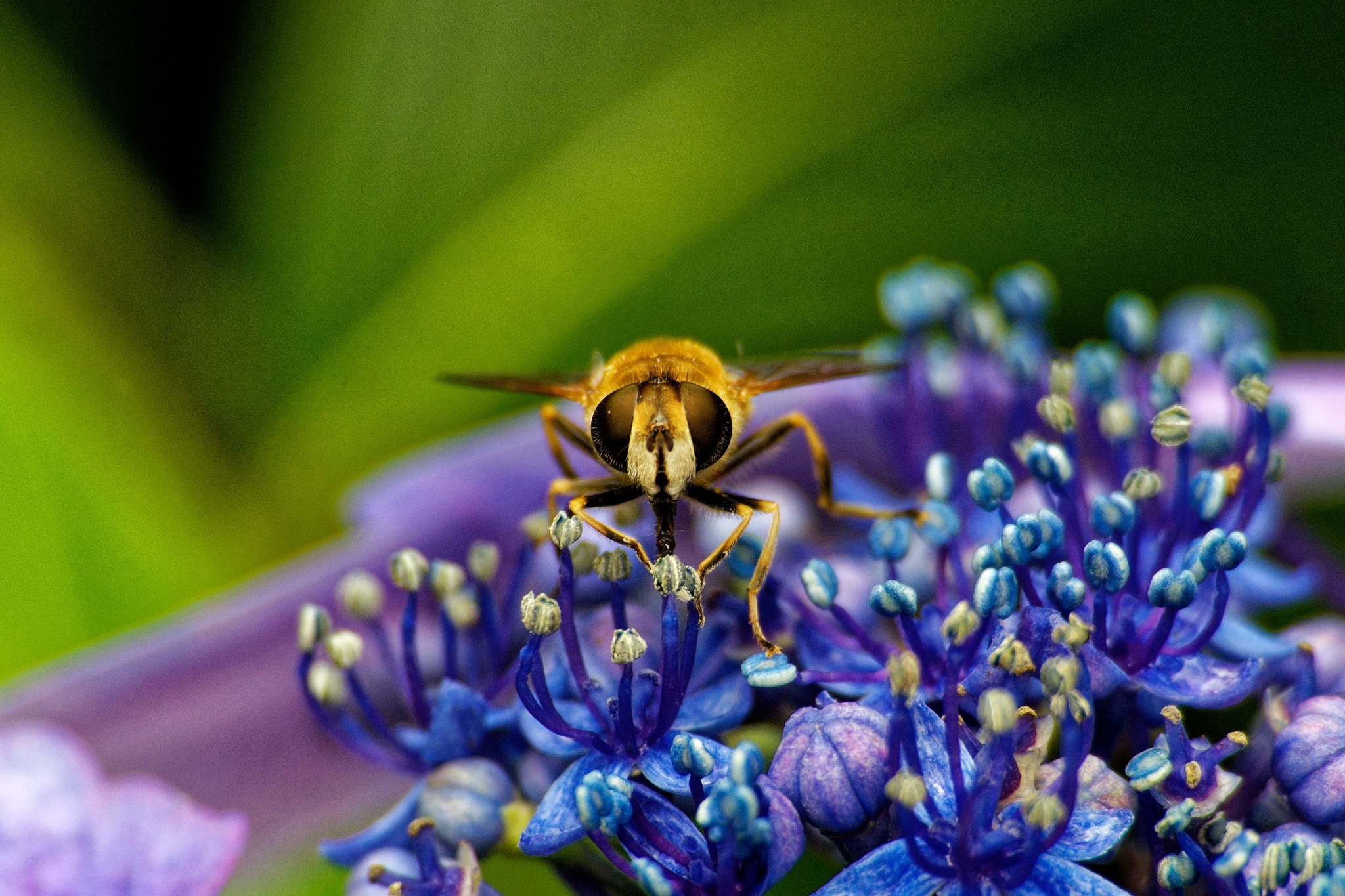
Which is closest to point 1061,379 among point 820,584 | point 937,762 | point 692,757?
point 820,584

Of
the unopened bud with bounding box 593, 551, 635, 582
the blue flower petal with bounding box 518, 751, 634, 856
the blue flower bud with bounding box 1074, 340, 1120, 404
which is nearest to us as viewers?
the blue flower petal with bounding box 518, 751, 634, 856

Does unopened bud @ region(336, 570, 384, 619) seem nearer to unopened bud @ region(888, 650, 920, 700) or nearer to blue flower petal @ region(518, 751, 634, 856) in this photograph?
blue flower petal @ region(518, 751, 634, 856)

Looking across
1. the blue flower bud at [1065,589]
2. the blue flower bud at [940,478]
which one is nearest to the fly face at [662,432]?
the blue flower bud at [940,478]

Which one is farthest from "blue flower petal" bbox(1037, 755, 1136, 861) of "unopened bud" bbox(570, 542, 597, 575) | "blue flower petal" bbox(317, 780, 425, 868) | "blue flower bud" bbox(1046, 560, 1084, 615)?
"blue flower petal" bbox(317, 780, 425, 868)

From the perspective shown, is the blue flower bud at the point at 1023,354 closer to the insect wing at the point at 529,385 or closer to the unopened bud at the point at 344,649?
the insect wing at the point at 529,385

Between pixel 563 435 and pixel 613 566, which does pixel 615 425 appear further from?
pixel 563 435

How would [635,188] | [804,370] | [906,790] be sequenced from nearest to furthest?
[906,790]
[804,370]
[635,188]

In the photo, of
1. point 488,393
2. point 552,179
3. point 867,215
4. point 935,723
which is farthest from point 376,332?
point 935,723
